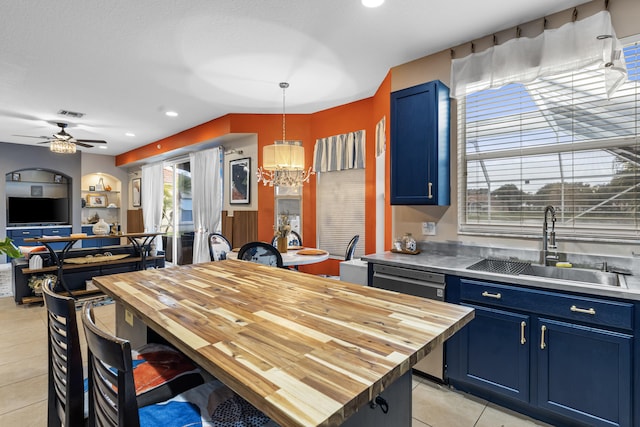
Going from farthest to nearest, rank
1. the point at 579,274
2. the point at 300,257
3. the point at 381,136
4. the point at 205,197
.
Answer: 1. the point at 205,197
2. the point at 381,136
3. the point at 300,257
4. the point at 579,274

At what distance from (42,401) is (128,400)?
213 cm

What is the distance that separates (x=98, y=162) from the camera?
8430 millimetres

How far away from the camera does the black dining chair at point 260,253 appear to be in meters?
3.07

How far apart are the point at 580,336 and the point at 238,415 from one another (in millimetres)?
1836

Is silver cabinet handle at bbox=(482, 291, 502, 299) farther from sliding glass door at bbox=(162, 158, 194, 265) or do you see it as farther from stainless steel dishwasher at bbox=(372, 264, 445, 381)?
sliding glass door at bbox=(162, 158, 194, 265)

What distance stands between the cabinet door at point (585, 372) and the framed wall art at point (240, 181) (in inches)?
165

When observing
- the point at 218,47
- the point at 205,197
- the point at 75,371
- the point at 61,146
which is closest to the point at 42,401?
the point at 75,371

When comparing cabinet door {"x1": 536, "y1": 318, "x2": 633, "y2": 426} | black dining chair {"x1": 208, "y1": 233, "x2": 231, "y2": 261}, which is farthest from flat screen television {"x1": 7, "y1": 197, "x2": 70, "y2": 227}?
cabinet door {"x1": 536, "y1": 318, "x2": 633, "y2": 426}

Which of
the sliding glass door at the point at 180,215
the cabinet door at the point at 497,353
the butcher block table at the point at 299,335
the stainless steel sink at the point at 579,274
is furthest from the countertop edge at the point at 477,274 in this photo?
the sliding glass door at the point at 180,215

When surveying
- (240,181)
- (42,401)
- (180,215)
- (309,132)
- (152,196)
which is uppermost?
(309,132)

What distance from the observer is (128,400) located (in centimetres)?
79

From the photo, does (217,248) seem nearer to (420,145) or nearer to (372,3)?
(420,145)

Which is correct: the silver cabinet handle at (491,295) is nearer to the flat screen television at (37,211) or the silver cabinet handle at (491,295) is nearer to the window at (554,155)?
the window at (554,155)

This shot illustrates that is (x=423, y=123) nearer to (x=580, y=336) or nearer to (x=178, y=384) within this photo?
(x=580, y=336)
